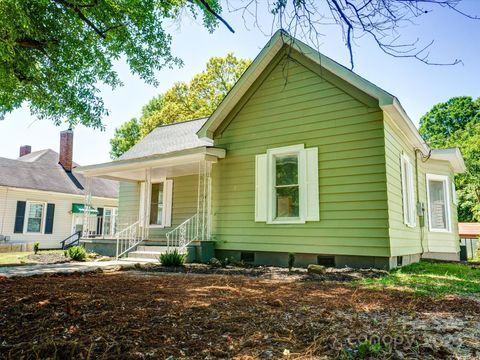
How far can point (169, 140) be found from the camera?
42.5 ft

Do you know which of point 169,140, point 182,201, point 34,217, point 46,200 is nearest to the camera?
point 182,201

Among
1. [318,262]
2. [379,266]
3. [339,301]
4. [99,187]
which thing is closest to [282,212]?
[318,262]

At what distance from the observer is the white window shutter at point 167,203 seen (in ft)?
38.8

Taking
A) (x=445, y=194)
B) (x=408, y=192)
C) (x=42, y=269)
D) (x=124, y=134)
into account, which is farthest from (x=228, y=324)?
(x=124, y=134)

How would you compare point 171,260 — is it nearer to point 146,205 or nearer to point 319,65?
point 146,205

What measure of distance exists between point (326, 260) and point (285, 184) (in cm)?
204

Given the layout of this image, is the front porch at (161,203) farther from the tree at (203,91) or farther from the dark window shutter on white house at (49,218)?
the tree at (203,91)

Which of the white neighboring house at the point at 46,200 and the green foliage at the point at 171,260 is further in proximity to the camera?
the white neighboring house at the point at 46,200

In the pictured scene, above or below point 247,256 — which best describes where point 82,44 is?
above

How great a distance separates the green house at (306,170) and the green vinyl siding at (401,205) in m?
0.04

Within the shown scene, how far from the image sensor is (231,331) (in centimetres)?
263

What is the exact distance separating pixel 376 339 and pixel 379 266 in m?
4.91

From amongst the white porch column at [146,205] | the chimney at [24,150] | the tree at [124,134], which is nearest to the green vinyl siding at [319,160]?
the white porch column at [146,205]

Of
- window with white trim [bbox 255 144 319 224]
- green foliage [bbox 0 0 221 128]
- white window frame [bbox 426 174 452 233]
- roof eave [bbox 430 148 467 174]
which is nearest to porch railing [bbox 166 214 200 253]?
window with white trim [bbox 255 144 319 224]
